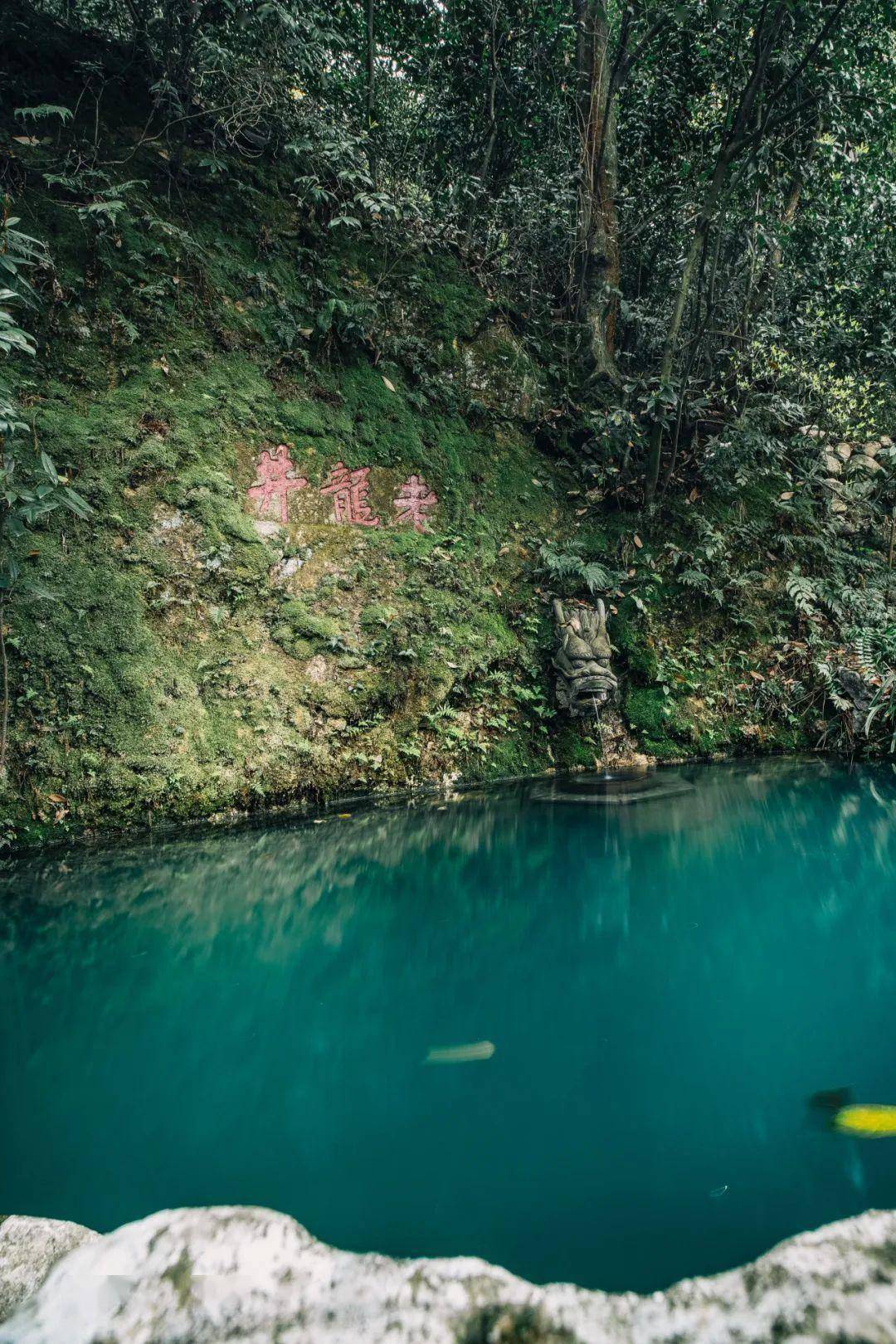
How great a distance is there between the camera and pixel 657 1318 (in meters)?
1.03

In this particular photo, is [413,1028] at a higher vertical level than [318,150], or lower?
lower

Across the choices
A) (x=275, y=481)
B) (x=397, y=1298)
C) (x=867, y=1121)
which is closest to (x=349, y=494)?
(x=275, y=481)

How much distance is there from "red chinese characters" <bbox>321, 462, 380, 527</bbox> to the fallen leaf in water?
5.24 m

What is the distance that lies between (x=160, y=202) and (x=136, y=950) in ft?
23.4

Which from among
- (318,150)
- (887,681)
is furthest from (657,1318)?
(318,150)

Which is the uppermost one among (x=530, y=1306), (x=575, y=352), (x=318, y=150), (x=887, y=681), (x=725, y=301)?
(x=318, y=150)

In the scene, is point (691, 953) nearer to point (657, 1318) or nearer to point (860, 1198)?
point (860, 1198)

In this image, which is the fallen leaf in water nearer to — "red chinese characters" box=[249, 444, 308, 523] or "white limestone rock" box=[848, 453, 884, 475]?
"red chinese characters" box=[249, 444, 308, 523]

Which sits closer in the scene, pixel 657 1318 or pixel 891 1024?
pixel 657 1318

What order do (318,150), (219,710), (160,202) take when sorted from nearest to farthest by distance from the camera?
(219,710), (160,202), (318,150)

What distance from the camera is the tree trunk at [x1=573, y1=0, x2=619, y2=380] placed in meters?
8.49

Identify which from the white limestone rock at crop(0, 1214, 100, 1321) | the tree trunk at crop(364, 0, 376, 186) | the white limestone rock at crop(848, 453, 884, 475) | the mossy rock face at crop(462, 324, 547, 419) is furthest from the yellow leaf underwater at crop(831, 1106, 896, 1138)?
the white limestone rock at crop(848, 453, 884, 475)

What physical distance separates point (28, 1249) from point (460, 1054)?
1.42m

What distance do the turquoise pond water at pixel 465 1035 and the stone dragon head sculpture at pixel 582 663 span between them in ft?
6.09
